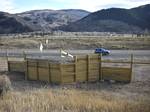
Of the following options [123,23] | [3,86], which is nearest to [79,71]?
[3,86]

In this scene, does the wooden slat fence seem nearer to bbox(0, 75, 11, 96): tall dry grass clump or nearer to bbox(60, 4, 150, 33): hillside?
bbox(0, 75, 11, 96): tall dry grass clump

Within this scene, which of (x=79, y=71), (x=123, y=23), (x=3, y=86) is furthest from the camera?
(x=123, y=23)

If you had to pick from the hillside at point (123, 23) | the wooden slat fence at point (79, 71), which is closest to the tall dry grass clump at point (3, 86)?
the wooden slat fence at point (79, 71)

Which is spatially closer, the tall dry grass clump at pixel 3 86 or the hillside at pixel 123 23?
the tall dry grass clump at pixel 3 86

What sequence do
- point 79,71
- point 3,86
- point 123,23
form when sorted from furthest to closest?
point 123,23, point 79,71, point 3,86

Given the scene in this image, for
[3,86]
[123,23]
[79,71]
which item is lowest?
[123,23]

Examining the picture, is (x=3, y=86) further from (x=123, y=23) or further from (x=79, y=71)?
(x=123, y=23)

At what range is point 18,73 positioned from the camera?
28406mm

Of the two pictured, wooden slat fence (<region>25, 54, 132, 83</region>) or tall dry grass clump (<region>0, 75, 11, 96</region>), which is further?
wooden slat fence (<region>25, 54, 132, 83</region>)

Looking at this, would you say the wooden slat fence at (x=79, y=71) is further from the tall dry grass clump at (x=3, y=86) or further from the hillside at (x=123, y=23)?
the hillside at (x=123, y=23)

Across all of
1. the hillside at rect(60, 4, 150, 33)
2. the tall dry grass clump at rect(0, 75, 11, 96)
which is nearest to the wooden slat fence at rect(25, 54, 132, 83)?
the tall dry grass clump at rect(0, 75, 11, 96)

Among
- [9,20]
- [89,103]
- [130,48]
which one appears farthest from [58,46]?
[9,20]

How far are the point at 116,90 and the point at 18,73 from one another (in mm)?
9406

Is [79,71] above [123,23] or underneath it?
above
